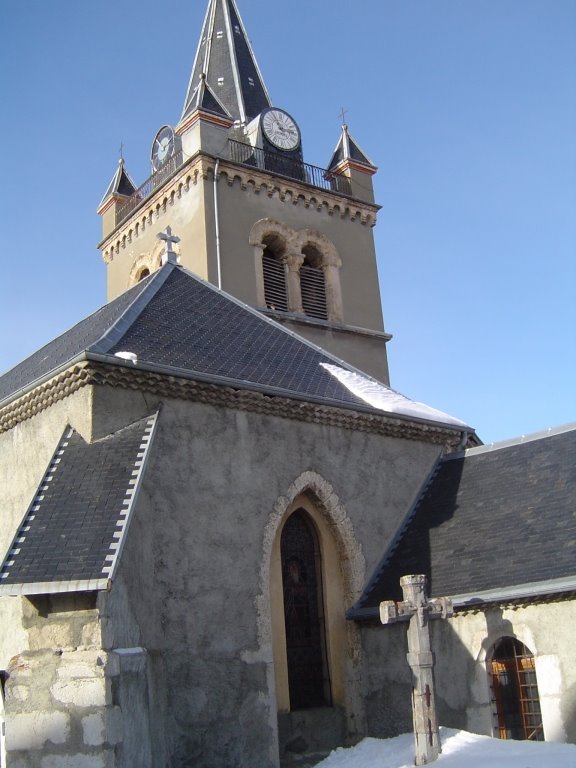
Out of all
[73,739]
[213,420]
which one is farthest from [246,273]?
[73,739]

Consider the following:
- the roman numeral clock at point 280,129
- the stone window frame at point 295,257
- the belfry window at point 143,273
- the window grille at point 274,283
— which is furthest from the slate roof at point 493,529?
the roman numeral clock at point 280,129

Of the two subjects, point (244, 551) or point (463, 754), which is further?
point (244, 551)

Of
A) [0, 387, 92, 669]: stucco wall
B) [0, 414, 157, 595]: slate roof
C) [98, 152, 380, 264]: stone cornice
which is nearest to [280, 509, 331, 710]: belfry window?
[0, 414, 157, 595]: slate roof

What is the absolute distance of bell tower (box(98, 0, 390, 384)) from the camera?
2436 centimetres

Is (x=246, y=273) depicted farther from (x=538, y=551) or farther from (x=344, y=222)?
(x=538, y=551)

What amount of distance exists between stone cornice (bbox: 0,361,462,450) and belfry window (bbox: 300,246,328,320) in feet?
38.0

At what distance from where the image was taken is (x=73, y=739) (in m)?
8.73

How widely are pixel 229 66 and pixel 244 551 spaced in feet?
69.8

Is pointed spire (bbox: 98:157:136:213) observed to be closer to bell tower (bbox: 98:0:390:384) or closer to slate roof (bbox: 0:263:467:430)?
bell tower (bbox: 98:0:390:384)

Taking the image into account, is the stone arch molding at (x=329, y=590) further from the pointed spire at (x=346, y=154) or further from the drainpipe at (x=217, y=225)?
the pointed spire at (x=346, y=154)

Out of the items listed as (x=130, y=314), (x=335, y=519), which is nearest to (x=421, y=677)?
(x=335, y=519)

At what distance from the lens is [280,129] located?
27.2 meters

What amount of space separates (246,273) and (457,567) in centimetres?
1365

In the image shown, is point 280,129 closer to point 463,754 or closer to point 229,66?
point 229,66
